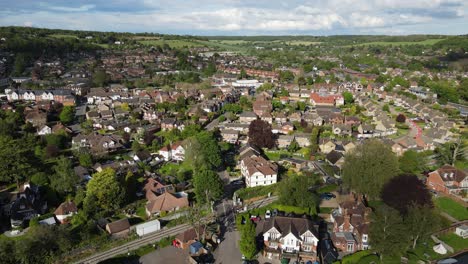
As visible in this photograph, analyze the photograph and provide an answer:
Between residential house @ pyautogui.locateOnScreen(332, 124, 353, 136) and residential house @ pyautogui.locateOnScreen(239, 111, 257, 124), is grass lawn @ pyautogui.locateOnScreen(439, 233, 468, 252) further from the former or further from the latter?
residential house @ pyautogui.locateOnScreen(239, 111, 257, 124)

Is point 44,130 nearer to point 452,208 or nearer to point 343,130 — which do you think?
point 343,130

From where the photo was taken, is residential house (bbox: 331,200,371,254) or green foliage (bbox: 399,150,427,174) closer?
residential house (bbox: 331,200,371,254)

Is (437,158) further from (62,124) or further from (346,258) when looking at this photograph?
(62,124)

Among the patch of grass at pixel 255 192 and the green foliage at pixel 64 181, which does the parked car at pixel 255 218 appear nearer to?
the patch of grass at pixel 255 192

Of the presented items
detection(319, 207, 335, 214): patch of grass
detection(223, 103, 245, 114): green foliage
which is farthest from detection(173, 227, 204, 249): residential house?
detection(223, 103, 245, 114): green foliage

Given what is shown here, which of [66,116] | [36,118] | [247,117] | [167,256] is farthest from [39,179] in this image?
[247,117]
